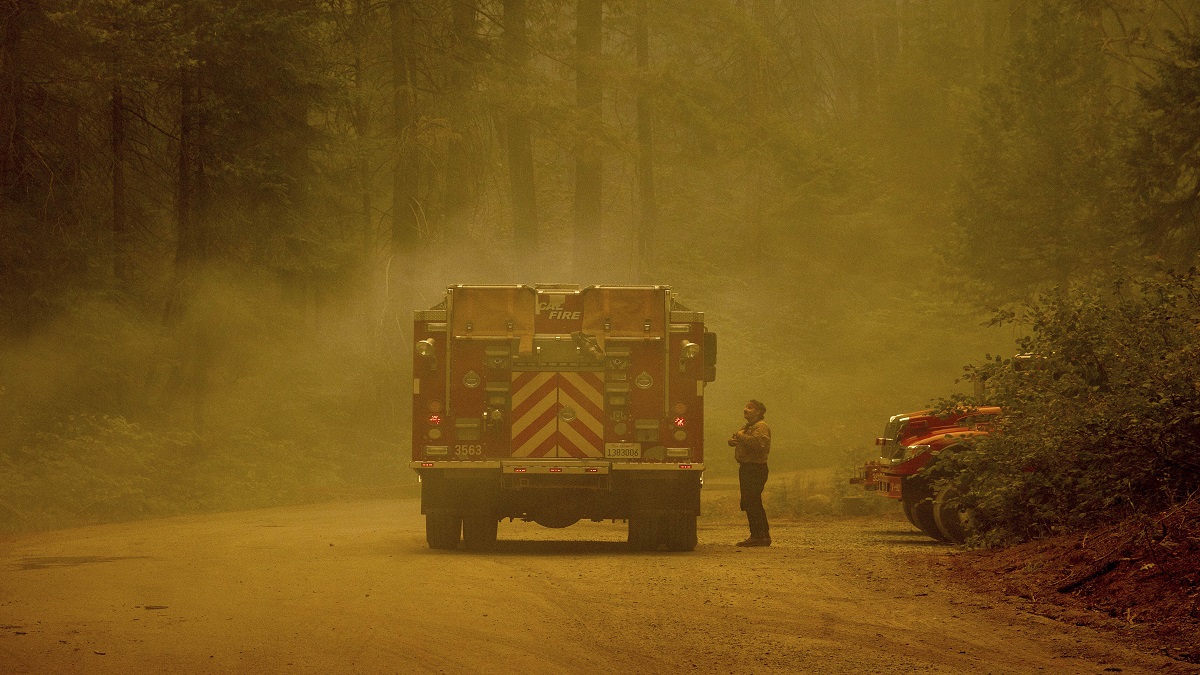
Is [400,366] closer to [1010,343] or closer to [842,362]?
[842,362]

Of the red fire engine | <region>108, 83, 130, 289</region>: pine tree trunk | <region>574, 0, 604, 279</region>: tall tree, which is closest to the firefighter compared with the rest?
the red fire engine

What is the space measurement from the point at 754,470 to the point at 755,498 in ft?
1.12

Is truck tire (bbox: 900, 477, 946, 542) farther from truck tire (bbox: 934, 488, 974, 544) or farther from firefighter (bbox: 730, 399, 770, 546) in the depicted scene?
firefighter (bbox: 730, 399, 770, 546)

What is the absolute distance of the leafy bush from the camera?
37.5 feet

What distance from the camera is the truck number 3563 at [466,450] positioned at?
47.8 feet

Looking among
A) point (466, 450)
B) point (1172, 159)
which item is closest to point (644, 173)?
point (1172, 159)

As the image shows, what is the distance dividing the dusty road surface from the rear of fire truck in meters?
0.68

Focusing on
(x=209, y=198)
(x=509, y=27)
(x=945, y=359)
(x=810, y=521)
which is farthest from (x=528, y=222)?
(x=945, y=359)

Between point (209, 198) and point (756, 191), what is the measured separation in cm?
3099

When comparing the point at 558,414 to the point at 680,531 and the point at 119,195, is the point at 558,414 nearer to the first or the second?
the point at 680,531

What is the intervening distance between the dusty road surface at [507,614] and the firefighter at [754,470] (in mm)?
312

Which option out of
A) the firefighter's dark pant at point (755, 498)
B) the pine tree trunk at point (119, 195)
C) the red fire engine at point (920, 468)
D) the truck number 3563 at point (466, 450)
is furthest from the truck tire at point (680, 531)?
the pine tree trunk at point (119, 195)

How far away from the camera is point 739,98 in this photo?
42.6m

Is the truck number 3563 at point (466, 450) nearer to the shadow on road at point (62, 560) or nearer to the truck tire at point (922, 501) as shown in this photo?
the shadow on road at point (62, 560)
